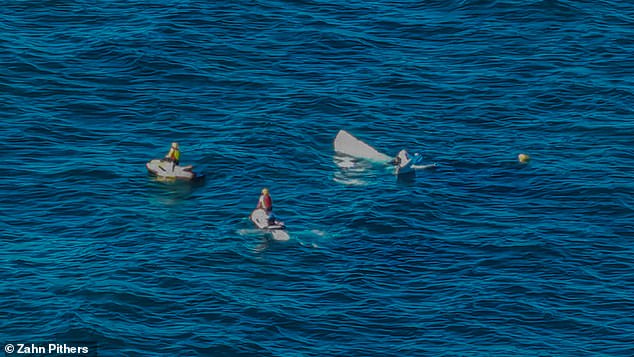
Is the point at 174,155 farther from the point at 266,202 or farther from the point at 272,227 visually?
the point at 272,227

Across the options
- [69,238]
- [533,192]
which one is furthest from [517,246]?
[69,238]

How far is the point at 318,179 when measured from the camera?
8675 cm

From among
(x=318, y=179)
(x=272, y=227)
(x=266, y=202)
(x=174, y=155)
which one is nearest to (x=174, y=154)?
(x=174, y=155)

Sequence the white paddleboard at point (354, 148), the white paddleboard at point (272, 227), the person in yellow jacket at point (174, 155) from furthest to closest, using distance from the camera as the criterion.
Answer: the white paddleboard at point (354, 148), the person in yellow jacket at point (174, 155), the white paddleboard at point (272, 227)

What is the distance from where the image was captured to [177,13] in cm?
10788

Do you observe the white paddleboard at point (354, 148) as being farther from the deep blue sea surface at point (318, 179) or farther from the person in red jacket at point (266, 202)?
the person in red jacket at point (266, 202)

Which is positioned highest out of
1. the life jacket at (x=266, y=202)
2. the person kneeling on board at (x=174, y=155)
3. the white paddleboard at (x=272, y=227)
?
the person kneeling on board at (x=174, y=155)

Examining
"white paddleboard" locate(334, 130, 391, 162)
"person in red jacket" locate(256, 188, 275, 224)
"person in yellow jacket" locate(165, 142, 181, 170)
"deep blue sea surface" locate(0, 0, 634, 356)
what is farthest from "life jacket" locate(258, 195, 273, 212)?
→ "white paddleboard" locate(334, 130, 391, 162)

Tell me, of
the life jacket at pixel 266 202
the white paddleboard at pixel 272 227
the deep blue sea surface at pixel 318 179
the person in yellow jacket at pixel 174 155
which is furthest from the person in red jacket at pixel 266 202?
the person in yellow jacket at pixel 174 155

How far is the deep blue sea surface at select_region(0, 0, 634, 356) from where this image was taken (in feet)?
232

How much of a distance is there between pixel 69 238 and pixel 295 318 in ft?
49.0

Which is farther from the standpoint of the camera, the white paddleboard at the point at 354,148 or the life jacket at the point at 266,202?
the white paddleboard at the point at 354,148

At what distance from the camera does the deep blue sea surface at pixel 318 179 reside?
70750 mm

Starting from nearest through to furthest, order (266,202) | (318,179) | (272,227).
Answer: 1. (272,227)
2. (266,202)
3. (318,179)
